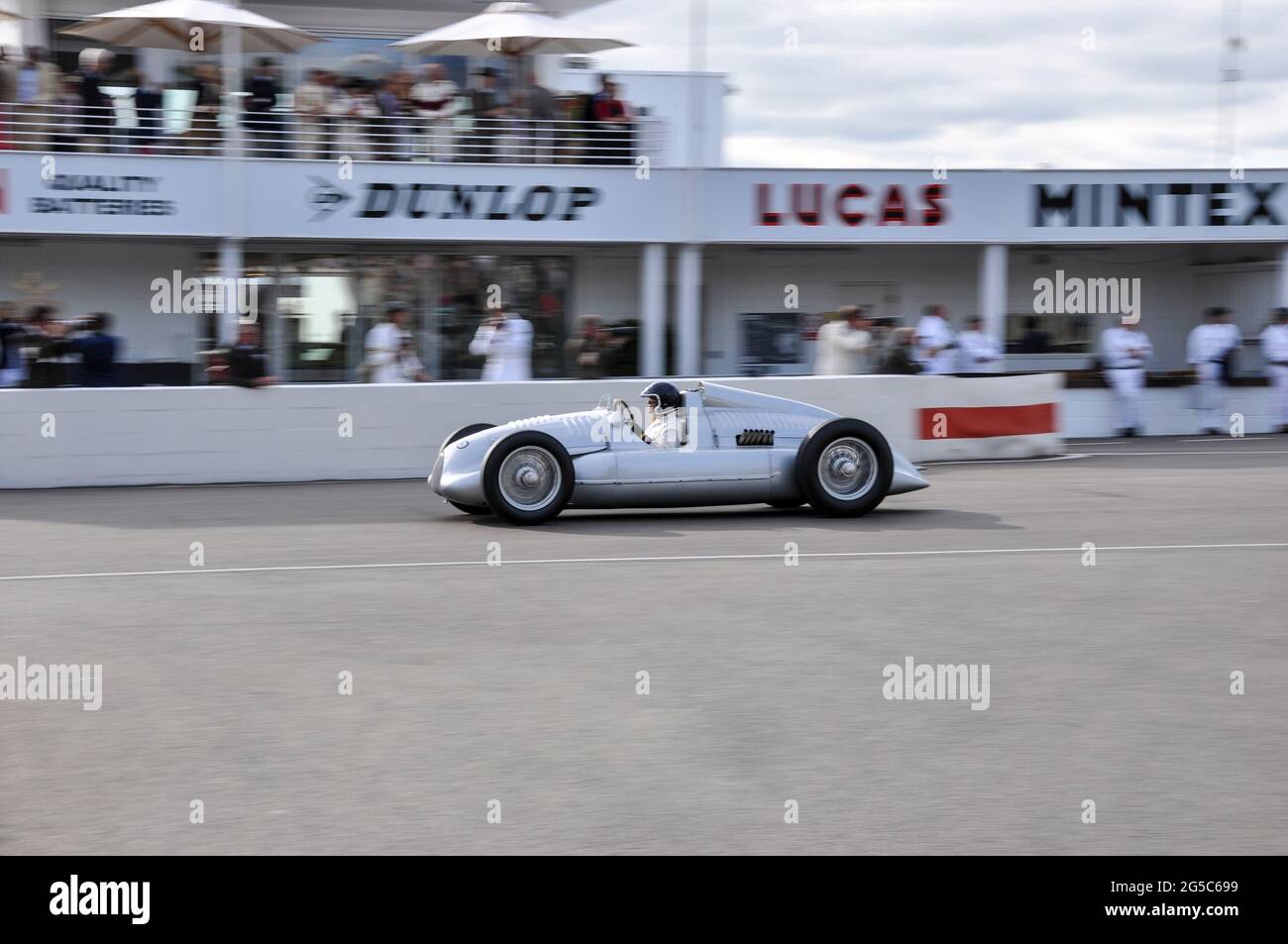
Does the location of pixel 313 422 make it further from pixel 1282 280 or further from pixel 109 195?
pixel 1282 280

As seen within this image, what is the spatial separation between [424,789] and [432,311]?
818 inches

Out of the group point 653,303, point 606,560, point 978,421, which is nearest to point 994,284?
point 653,303

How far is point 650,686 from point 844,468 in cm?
576

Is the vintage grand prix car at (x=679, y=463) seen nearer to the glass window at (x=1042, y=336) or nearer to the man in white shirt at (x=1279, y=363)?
the man in white shirt at (x=1279, y=363)

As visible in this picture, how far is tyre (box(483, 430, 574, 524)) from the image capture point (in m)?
11.7

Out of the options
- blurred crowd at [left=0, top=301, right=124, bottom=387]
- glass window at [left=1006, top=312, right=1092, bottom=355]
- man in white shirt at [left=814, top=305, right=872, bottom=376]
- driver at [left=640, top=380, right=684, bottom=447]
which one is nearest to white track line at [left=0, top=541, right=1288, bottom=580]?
driver at [left=640, top=380, right=684, bottom=447]

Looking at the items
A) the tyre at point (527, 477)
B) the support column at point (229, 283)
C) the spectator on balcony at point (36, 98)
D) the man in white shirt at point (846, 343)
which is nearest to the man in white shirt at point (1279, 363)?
the man in white shirt at point (846, 343)

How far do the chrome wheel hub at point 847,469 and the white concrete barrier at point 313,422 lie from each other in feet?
16.1

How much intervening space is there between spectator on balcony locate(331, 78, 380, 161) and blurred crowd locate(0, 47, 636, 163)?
0.05ft

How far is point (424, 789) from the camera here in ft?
16.8

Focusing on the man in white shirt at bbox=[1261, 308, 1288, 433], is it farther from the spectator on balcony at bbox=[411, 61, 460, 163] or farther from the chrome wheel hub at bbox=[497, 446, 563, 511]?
the chrome wheel hub at bbox=[497, 446, 563, 511]

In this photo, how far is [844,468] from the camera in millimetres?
12094

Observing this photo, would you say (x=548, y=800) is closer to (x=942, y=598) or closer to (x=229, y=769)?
(x=229, y=769)
